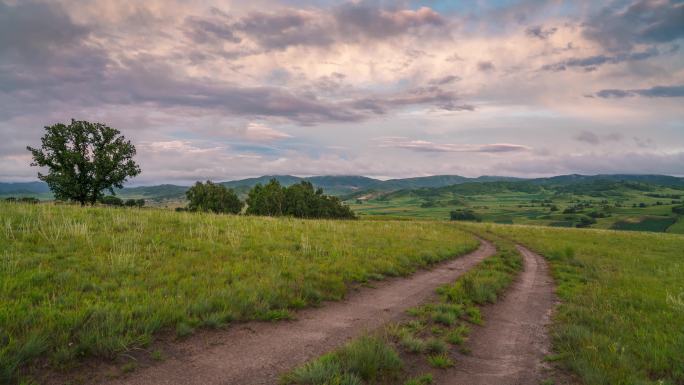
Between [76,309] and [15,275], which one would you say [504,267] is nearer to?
[76,309]

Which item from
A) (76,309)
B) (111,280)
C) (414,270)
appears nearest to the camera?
(76,309)

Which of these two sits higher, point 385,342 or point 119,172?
point 119,172

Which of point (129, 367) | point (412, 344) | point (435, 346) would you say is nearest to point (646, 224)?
point (435, 346)

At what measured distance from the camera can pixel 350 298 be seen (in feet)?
35.8

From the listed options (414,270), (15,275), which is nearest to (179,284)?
(15,275)

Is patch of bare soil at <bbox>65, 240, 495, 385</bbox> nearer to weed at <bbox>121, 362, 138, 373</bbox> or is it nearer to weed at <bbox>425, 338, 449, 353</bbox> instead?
weed at <bbox>121, 362, 138, 373</bbox>

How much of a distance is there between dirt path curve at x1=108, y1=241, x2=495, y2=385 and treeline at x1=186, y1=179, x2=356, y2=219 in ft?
193

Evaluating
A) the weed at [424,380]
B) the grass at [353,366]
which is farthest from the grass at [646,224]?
the grass at [353,366]

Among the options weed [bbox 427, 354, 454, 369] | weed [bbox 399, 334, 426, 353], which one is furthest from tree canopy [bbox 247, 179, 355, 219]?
weed [bbox 427, 354, 454, 369]

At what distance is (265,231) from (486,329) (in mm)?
13324

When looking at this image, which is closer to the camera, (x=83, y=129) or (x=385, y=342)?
(x=385, y=342)

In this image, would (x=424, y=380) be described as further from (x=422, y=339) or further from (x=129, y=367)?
(x=129, y=367)

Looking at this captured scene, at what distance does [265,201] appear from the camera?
Result: 235 feet

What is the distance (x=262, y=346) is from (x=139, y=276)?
4.83 m
